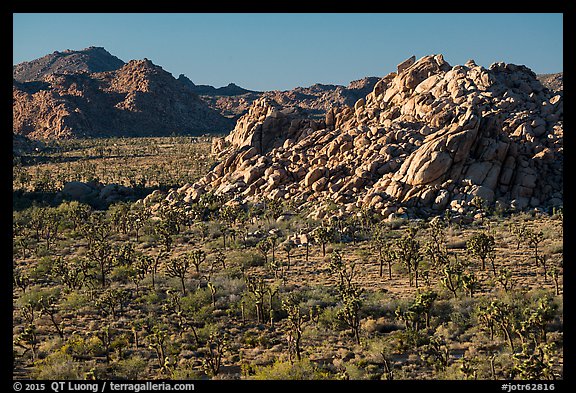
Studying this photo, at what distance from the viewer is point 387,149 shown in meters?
68.4

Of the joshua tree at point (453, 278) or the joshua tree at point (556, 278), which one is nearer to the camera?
the joshua tree at point (556, 278)

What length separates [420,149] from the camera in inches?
2518

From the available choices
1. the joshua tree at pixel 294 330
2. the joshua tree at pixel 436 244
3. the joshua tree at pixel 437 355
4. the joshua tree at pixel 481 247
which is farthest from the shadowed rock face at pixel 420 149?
the joshua tree at pixel 437 355

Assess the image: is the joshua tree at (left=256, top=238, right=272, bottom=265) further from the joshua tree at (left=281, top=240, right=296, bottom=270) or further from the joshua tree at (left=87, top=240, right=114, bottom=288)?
the joshua tree at (left=87, top=240, right=114, bottom=288)

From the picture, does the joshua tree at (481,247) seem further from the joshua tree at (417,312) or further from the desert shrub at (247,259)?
the desert shrub at (247,259)

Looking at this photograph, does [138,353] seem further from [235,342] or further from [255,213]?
[255,213]

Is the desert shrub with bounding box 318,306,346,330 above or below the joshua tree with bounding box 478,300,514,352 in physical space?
below

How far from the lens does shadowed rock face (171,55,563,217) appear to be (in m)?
60.9

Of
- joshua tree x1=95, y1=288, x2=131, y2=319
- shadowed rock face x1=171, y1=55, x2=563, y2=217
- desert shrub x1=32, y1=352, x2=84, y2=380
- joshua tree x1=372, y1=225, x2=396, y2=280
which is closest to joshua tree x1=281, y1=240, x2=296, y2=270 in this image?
shadowed rock face x1=171, y1=55, x2=563, y2=217

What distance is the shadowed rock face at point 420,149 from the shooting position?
60.9m

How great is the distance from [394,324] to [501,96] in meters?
59.8

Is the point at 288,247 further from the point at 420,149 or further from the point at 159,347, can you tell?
the point at 420,149
